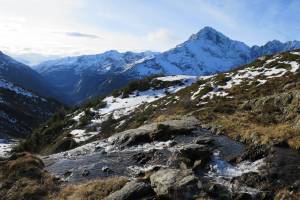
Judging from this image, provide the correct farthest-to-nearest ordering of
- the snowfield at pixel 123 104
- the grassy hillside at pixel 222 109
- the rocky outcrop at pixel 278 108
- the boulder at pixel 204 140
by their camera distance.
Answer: the snowfield at pixel 123 104 → the rocky outcrop at pixel 278 108 → the grassy hillside at pixel 222 109 → the boulder at pixel 204 140

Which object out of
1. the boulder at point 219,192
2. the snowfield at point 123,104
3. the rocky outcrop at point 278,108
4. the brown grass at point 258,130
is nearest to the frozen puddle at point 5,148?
the snowfield at point 123,104

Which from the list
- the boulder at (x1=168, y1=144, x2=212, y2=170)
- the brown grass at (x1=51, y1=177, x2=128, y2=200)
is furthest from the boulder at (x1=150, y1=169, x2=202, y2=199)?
the brown grass at (x1=51, y1=177, x2=128, y2=200)

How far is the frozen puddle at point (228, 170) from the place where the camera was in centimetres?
2178

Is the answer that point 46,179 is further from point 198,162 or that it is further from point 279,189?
point 279,189

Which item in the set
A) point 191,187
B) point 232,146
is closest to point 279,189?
point 191,187

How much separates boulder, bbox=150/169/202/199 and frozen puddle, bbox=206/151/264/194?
1.65 meters

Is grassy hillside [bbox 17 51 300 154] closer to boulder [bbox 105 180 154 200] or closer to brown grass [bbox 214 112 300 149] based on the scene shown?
brown grass [bbox 214 112 300 149]

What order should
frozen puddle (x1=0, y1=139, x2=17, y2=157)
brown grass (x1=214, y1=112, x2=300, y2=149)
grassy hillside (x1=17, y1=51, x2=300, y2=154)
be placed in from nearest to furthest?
brown grass (x1=214, y1=112, x2=300, y2=149) < grassy hillside (x1=17, y1=51, x2=300, y2=154) < frozen puddle (x1=0, y1=139, x2=17, y2=157)

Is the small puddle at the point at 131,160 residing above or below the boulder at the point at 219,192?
above

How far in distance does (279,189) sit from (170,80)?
9152 cm

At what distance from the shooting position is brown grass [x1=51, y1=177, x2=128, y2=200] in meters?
22.0

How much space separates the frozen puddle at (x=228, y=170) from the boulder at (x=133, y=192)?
3911 millimetres

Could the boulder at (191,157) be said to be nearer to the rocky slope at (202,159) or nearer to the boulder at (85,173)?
the rocky slope at (202,159)

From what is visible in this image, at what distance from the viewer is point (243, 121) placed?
35.1m
